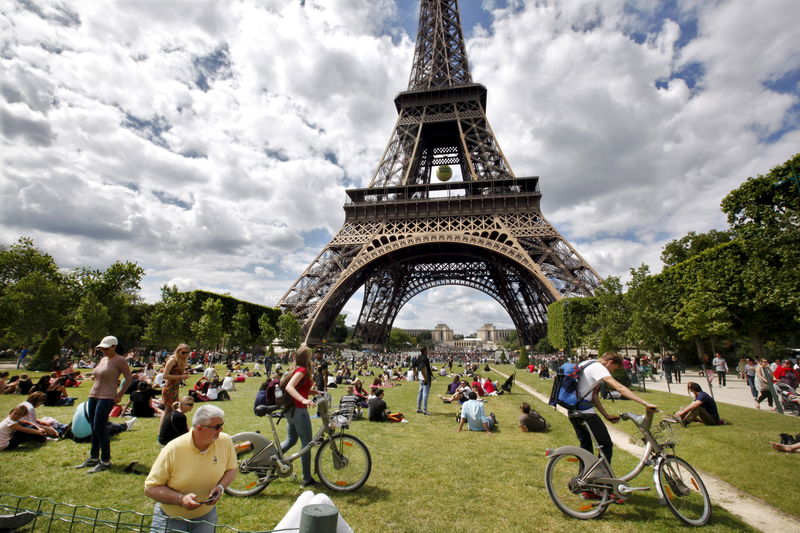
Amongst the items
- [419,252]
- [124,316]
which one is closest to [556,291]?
[419,252]

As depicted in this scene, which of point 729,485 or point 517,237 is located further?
point 517,237

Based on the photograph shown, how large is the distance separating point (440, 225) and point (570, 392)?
29.5m

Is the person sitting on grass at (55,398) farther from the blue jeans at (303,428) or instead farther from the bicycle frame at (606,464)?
the bicycle frame at (606,464)

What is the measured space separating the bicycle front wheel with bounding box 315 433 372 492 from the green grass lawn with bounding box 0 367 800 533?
0.16 metres

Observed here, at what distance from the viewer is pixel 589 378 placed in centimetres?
455

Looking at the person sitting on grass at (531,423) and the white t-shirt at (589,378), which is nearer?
the white t-shirt at (589,378)

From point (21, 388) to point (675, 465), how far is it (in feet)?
53.4

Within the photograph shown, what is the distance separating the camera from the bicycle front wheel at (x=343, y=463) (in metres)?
4.82

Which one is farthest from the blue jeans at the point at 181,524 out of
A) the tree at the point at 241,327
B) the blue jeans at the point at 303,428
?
the tree at the point at 241,327

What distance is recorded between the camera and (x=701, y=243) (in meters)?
39.2

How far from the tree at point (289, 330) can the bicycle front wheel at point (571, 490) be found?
30.1 m

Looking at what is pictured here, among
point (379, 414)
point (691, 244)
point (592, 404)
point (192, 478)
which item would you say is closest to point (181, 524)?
point (192, 478)

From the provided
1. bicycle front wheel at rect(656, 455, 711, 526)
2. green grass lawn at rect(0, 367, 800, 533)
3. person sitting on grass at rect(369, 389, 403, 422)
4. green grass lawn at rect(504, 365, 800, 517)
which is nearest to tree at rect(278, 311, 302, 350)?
person sitting on grass at rect(369, 389, 403, 422)

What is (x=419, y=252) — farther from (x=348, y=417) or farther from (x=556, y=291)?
(x=348, y=417)
